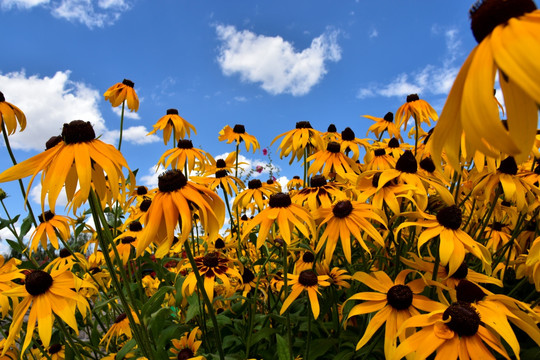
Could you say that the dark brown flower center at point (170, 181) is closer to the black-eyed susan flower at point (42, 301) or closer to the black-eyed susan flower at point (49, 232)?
the black-eyed susan flower at point (42, 301)

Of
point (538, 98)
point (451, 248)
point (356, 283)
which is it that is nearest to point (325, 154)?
point (356, 283)

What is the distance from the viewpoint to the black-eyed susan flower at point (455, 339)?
2.80 feet

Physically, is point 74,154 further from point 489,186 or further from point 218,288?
point 489,186

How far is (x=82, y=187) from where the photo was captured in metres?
0.87

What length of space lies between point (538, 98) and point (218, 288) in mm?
1867

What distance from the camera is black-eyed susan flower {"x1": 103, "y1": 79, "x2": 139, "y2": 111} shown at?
2566 millimetres

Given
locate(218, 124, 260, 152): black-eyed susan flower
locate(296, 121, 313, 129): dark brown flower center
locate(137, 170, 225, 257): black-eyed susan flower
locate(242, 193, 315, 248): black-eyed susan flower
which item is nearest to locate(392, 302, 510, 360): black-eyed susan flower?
locate(242, 193, 315, 248): black-eyed susan flower

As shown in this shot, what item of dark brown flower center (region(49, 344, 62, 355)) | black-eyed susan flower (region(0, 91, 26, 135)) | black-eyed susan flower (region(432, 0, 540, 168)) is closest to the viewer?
black-eyed susan flower (region(432, 0, 540, 168))

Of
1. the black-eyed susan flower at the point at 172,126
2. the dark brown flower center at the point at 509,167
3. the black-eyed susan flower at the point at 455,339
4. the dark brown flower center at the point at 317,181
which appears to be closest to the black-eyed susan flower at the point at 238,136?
the black-eyed susan flower at the point at 172,126

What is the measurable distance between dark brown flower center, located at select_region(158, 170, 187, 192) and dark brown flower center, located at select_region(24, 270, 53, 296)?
0.73 metres

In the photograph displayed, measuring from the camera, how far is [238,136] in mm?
2930

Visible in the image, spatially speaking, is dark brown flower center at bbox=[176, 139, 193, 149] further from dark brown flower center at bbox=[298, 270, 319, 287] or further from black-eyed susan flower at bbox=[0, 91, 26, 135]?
dark brown flower center at bbox=[298, 270, 319, 287]

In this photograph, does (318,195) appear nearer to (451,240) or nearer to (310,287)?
(310,287)

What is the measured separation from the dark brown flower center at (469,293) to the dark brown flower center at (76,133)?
4.20 ft
